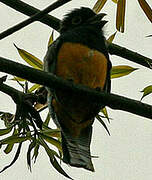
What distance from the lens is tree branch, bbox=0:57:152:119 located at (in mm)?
1828

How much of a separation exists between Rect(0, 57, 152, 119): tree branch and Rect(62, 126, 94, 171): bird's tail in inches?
30.6

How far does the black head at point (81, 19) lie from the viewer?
351cm

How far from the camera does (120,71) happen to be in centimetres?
315

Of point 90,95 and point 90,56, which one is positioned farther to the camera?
point 90,56

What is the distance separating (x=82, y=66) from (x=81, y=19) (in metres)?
0.70

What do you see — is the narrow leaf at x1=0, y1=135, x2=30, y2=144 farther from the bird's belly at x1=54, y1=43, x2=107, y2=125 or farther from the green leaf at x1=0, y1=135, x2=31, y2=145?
the bird's belly at x1=54, y1=43, x2=107, y2=125

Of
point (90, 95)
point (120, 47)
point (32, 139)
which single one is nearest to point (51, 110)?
point (32, 139)

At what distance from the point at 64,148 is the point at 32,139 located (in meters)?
0.33

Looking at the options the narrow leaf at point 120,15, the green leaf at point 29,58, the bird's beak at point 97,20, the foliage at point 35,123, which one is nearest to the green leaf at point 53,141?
the foliage at point 35,123

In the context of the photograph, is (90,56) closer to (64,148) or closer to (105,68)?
(105,68)

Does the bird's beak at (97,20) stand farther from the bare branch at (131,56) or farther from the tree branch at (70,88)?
the tree branch at (70,88)

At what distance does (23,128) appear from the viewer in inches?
101

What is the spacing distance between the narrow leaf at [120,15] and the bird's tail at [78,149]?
74cm

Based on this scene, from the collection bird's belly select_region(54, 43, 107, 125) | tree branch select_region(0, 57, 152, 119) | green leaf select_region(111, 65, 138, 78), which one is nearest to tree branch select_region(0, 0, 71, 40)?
tree branch select_region(0, 57, 152, 119)
